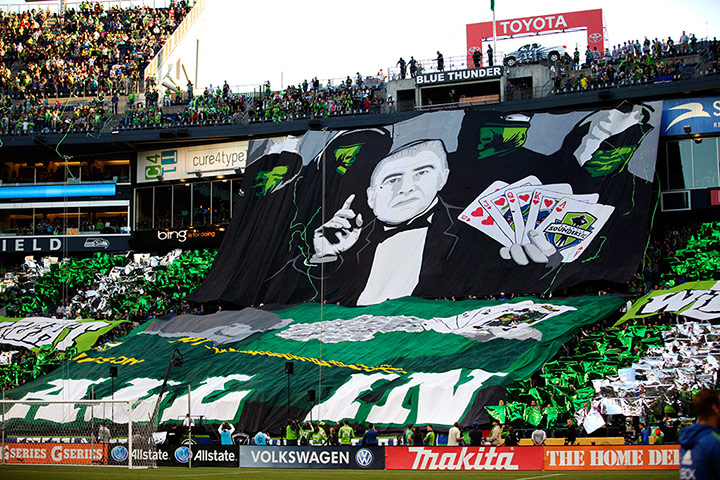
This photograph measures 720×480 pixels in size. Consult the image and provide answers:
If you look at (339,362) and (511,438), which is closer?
(511,438)

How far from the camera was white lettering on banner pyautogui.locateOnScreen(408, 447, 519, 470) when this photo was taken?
1897 centimetres

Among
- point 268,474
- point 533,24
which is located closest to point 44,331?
point 268,474

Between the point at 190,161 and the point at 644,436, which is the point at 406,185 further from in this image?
the point at 644,436

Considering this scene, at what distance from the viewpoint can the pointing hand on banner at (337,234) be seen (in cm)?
3975

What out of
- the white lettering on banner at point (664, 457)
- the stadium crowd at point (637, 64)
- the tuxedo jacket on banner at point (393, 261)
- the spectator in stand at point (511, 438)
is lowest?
the spectator in stand at point (511, 438)

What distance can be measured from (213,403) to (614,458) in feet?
53.8

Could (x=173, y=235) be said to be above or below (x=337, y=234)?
above

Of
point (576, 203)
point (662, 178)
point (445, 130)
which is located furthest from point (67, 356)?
point (662, 178)

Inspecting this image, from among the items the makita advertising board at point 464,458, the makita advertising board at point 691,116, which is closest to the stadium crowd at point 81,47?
the makita advertising board at point 691,116

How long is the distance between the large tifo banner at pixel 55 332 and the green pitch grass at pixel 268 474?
→ 60.4ft

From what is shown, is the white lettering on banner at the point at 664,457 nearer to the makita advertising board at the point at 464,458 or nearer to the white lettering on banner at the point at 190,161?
the makita advertising board at the point at 464,458

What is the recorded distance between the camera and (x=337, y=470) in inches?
798

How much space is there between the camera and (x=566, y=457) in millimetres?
18766

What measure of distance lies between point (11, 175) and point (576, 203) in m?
39.5
